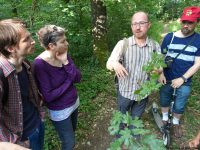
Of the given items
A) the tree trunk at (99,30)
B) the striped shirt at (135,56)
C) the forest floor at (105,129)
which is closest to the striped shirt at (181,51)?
the striped shirt at (135,56)

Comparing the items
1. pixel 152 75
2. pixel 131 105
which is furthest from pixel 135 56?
pixel 131 105

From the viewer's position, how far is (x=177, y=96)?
13.6 feet

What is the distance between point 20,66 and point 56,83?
58cm

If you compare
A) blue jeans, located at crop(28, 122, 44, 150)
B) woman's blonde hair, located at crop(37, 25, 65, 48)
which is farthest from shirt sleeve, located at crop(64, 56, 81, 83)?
blue jeans, located at crop(28, 122, 44, 150)

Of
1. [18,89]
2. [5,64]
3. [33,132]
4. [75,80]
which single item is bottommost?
[33,132]

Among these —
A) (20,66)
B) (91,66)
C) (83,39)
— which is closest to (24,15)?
(83,39)

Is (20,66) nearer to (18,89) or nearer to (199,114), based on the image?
(18,89)

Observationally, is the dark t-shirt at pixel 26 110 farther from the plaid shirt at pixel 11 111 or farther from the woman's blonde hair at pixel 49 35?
the woman's blonde hair at pixel 49 35

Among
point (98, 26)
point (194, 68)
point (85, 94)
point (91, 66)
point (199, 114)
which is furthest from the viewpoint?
point (91, 66)

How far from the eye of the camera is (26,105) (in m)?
2.57

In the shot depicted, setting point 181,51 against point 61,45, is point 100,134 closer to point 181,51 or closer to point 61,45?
point 181,51

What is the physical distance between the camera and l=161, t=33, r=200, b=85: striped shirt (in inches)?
149

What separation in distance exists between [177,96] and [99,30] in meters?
2.89

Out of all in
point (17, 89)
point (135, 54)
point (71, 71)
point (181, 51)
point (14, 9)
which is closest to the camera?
point (17, 89)
